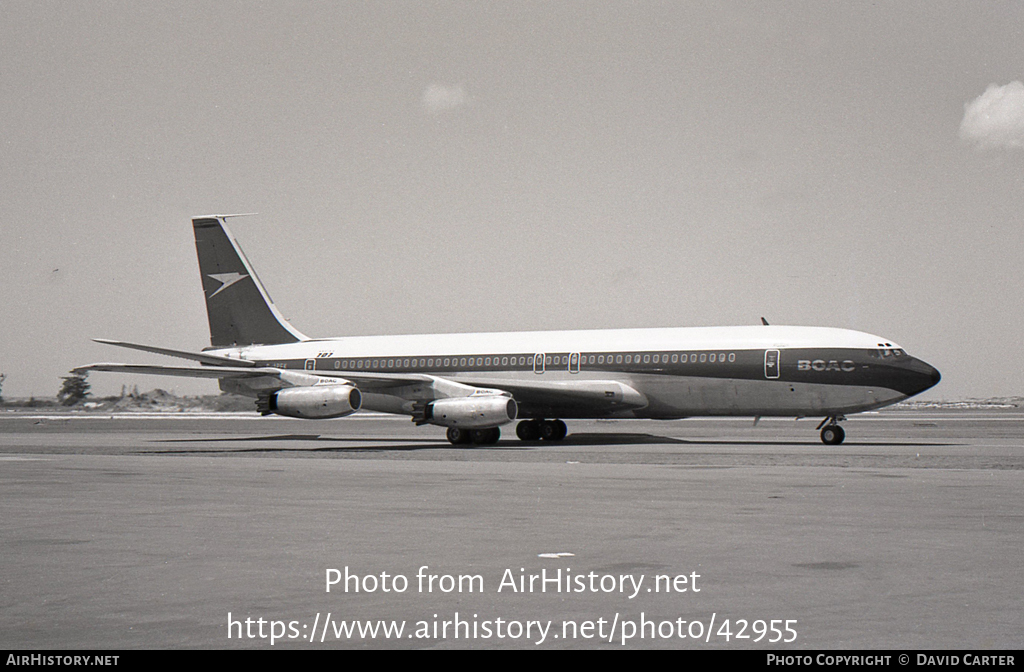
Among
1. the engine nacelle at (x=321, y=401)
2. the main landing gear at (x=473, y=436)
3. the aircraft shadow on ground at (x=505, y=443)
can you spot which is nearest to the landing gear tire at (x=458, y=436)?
the main landing gear at (x=473, y=436)

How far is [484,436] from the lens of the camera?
35.6m

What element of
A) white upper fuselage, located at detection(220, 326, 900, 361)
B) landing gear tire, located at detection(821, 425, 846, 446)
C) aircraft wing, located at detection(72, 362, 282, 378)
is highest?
white upper fuselage, located at detection(220, 326, 900, 361)

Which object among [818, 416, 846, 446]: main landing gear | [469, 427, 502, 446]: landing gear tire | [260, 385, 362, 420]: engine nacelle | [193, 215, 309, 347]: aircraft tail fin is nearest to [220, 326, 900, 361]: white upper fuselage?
[193, 215, 309, 347]: aircraft tail fin

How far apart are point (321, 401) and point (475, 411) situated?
16.2 feet

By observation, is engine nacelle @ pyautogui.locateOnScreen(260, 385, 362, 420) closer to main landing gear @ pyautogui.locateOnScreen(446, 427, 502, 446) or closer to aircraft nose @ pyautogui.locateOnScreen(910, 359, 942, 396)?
main landing gear @ pyautogui.locateOnScreen(446, 427, 502, 446)

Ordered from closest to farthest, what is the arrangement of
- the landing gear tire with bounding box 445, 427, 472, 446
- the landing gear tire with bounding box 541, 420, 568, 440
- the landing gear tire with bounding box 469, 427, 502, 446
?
the landing gear tire with bounding box 445, 427, 472, 446 < the landing gear tire with bounding box 469, 427, 502, 446 < the landing gear tire with bounding box 541, 420, 568, 440

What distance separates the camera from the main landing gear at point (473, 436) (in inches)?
1373

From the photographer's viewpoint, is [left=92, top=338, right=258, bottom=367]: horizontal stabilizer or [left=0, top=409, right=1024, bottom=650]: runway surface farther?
[left=92, top=338, right=258, bottom=367]: horizontal stabilizer

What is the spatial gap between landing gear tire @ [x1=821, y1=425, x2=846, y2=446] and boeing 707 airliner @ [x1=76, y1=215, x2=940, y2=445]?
0.15 ft

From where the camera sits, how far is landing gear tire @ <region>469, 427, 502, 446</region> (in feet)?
116

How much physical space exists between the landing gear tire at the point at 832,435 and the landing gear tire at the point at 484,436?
10.7 meters

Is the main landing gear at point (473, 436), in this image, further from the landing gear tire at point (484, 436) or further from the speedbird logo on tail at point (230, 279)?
the speedbird logo on tail at point (230, 279)

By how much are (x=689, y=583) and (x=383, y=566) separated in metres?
2.74

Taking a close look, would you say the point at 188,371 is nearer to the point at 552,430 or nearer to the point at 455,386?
the point at 455,386
